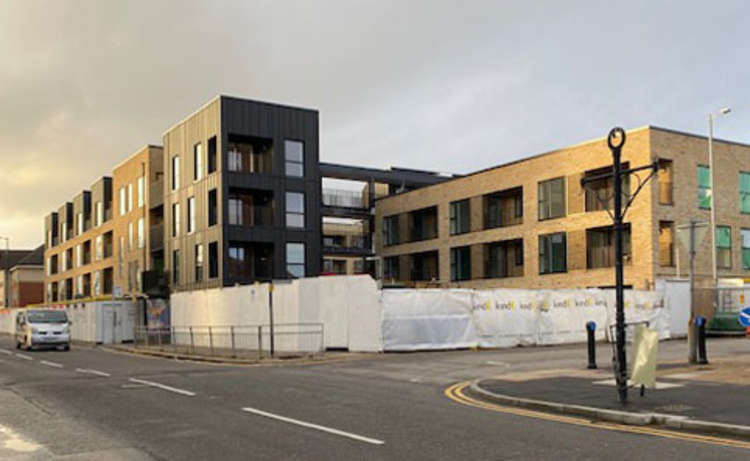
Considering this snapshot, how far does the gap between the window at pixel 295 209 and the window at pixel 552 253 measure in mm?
14324

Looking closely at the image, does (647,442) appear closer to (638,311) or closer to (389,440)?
(389,440)

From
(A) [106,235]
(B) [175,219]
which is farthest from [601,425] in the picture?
(A) [106,235]

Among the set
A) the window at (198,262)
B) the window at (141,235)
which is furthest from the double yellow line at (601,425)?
the window at (141,235)

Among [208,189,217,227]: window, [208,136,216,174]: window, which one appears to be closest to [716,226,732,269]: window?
[208,189,217,227]: window

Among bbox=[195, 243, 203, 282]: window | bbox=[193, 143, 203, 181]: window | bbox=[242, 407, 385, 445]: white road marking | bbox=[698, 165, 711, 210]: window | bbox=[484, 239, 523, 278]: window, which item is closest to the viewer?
bbox=[242, 407, 385, 445]: white road marking

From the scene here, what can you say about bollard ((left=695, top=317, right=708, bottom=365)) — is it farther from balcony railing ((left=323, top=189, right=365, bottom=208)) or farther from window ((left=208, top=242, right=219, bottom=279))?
balcony railing ((left=323, top=189, right=365, bottom=208))

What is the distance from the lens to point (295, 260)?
44188mm

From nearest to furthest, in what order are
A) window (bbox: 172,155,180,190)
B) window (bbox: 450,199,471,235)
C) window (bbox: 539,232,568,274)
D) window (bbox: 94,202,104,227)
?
1. window (bbox: 539,232,568,274)
2. window (bbox: 172,155,180,190)
3. window (bbox: 450,199,471,235)
4. window (bbox: 94,202,104,227)

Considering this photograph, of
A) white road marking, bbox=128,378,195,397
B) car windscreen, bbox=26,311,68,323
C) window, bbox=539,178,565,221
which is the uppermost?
window, bbox=539,178,565,221

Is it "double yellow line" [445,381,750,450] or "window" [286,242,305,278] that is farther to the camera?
"window" [286,242,305,278]

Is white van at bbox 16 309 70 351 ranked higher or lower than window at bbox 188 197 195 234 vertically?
lower

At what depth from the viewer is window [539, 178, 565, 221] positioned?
143 feet

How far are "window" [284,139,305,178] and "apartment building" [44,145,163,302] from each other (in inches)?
461

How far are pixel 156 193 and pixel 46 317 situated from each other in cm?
1745
